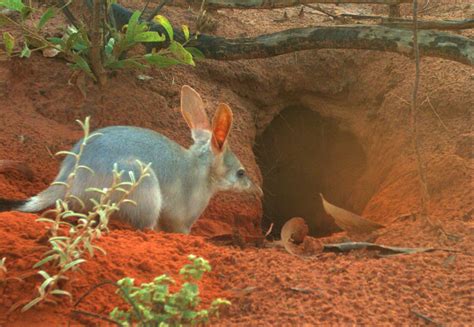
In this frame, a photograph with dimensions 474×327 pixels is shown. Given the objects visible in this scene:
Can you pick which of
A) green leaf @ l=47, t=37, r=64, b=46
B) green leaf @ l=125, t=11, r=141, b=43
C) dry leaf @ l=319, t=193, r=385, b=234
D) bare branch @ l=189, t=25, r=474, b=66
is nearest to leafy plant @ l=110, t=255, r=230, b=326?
dry leaf @ l=319, t=193, r=385, b=234

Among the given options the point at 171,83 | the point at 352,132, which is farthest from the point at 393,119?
the point at 171,83

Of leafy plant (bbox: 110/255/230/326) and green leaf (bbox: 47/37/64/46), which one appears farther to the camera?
green leaf (bbox: 47/37/64/46)

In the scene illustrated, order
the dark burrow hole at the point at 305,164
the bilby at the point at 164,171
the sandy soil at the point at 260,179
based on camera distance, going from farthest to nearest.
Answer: the dark burrow hole at the point at 305,164
the bilby at the point at 164,171
the sandy soil at the point at 260,179

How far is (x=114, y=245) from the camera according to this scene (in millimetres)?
3713

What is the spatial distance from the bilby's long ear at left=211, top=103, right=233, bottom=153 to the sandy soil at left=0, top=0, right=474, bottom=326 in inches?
33.2

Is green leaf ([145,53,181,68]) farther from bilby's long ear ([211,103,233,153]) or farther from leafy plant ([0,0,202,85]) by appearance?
bilby's long ear ([211,103,233,153])

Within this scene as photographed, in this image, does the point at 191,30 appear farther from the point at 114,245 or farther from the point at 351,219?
the point at 114,245

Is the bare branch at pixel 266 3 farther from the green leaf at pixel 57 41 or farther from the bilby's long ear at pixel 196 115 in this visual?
the green leaf at pixel 57 41

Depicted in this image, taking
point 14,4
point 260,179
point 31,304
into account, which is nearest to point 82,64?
point 14,4

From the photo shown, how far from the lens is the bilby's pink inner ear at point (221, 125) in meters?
5.54

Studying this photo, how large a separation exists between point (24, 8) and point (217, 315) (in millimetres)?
3492

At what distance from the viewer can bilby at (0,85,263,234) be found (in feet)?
16.1

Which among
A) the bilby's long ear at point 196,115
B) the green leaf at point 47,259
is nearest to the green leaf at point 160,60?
the bilby's long ear at point 196,115

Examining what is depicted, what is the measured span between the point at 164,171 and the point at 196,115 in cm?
75
